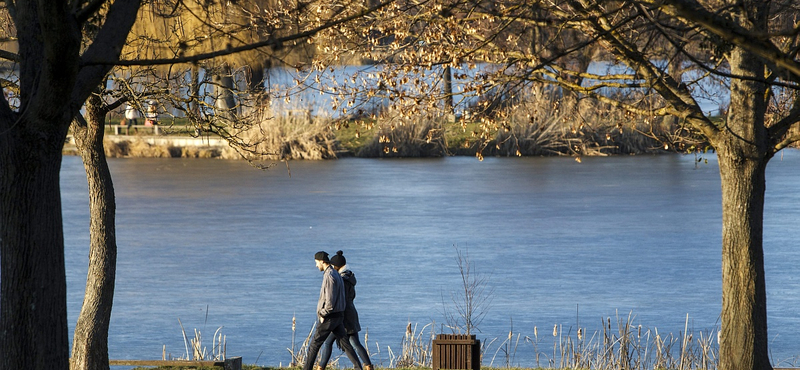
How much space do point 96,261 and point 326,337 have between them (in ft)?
8.97

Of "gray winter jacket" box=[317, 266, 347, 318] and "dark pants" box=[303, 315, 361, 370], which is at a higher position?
"gray winter jacket" box=[317, 266, 347, 318]

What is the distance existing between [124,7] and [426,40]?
4947mm

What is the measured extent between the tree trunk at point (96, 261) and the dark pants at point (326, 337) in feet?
7.45

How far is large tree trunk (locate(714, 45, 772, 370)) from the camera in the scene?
10.4m

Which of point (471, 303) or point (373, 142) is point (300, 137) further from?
A: point (471, 303)

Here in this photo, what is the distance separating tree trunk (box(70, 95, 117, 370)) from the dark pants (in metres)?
2.27

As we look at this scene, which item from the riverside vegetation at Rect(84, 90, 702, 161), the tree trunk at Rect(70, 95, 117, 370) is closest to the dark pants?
the tree trunk at Rect(70, 95, 117, 370)

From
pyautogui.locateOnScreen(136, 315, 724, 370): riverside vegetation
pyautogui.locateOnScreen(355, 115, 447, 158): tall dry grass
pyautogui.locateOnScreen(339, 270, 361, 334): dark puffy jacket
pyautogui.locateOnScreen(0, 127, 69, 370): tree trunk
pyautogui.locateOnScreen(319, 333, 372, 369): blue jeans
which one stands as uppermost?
pyautogui.locateOnScreen(355, 115, 447, 158): tall dry grass

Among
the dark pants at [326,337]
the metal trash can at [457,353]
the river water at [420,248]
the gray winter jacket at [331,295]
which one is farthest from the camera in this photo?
the river water at [420,248]

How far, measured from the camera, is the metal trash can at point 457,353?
432 inches

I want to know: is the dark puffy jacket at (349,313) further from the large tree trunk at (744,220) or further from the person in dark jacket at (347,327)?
the large tree trunk at (744,220)

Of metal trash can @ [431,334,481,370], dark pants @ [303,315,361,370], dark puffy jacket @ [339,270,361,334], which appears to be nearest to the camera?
metal trash can @ [431,334,481,370]

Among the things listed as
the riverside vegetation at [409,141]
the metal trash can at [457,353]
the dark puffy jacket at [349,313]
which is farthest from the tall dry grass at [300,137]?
the metal trash can at [457,353]

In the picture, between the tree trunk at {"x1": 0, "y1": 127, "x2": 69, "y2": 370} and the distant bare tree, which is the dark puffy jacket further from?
the tree trunk at {"x1": 0, "y1": 127, "x2": 69, "y2": 370}
